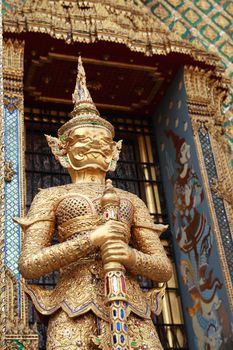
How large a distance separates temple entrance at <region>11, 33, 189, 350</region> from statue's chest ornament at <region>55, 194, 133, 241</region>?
314cm

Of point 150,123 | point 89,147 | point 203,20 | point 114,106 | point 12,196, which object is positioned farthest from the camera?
point 203,20

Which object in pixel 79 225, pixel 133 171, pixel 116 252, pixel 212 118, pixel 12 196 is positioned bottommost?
pixel 116 252

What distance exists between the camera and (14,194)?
6.23m

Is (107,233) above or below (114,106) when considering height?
below

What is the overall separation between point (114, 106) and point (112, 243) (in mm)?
4801

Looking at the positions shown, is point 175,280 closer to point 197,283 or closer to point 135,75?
point 197,283

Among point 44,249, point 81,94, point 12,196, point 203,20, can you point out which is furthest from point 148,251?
point 203,20

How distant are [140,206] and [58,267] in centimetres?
79

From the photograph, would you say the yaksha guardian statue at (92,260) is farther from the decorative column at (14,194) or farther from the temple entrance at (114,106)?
the temple entrance at (114,106)

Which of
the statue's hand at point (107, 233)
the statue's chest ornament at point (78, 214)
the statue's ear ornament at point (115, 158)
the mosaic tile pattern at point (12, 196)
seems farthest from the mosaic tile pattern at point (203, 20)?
the statue's hand at point (107, 233)

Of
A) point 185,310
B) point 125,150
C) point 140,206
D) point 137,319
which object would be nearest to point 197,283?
point 185,310

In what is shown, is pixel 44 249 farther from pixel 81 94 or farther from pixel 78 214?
pixel 81 94

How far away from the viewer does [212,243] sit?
679 centimetres

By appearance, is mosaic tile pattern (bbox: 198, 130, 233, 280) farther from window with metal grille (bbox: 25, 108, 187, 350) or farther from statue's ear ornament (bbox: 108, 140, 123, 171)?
statue's ear ornament (bbox: 108, 140, 123, 171)
